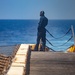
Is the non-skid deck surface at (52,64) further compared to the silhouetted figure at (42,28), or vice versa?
the silhouetted figure at (42,28)

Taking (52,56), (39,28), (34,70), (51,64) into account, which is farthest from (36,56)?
(39,28)

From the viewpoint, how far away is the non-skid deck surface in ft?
28.4

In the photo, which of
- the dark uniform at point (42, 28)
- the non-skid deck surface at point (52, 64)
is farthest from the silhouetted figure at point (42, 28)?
the non-skid deck surface at point (52, 64)

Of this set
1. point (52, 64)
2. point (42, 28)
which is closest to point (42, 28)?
point (42, 28)

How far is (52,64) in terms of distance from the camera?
385 inches

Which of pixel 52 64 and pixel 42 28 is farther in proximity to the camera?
pixel 42 28

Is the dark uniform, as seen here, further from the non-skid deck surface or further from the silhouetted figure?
the non-skid deck surface

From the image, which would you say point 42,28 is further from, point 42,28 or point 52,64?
point 52,64

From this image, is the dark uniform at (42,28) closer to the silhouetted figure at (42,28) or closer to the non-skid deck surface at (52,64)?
the silhouetted figure at (42,28)

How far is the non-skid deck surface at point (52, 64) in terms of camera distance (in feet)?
28.4

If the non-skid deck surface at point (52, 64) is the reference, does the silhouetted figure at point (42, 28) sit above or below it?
above

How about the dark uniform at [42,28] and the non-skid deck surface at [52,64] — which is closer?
the non-skid deck surface at [52,64]

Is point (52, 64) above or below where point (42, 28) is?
below

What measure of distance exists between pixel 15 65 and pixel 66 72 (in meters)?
1.49
